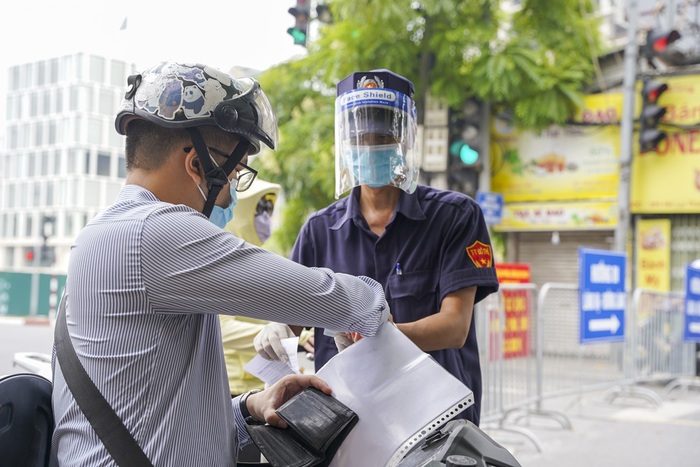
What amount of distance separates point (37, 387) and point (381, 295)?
2.54ft

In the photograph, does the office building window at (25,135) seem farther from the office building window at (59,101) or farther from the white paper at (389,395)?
the white paper at (389,395)

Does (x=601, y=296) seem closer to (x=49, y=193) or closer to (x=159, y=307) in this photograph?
(x=159, y=307)

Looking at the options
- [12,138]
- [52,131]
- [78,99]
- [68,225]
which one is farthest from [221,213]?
[68,225]

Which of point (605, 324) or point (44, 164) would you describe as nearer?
point (605, 324)

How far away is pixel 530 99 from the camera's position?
46.9 feet

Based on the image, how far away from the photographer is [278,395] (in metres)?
1.86

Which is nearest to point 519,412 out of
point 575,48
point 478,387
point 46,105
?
point 478,387

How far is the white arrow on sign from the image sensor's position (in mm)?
8617

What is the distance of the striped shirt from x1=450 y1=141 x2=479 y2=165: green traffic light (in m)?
13.0

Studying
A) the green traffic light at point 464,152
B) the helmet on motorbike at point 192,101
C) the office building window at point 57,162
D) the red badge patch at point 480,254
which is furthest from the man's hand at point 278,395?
the office building window at point 57,162

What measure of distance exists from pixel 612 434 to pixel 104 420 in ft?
23.5

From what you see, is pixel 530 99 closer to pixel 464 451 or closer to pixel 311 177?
pixel 311 177

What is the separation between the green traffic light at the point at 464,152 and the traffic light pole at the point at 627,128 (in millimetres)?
2559

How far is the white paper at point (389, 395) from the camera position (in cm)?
161
